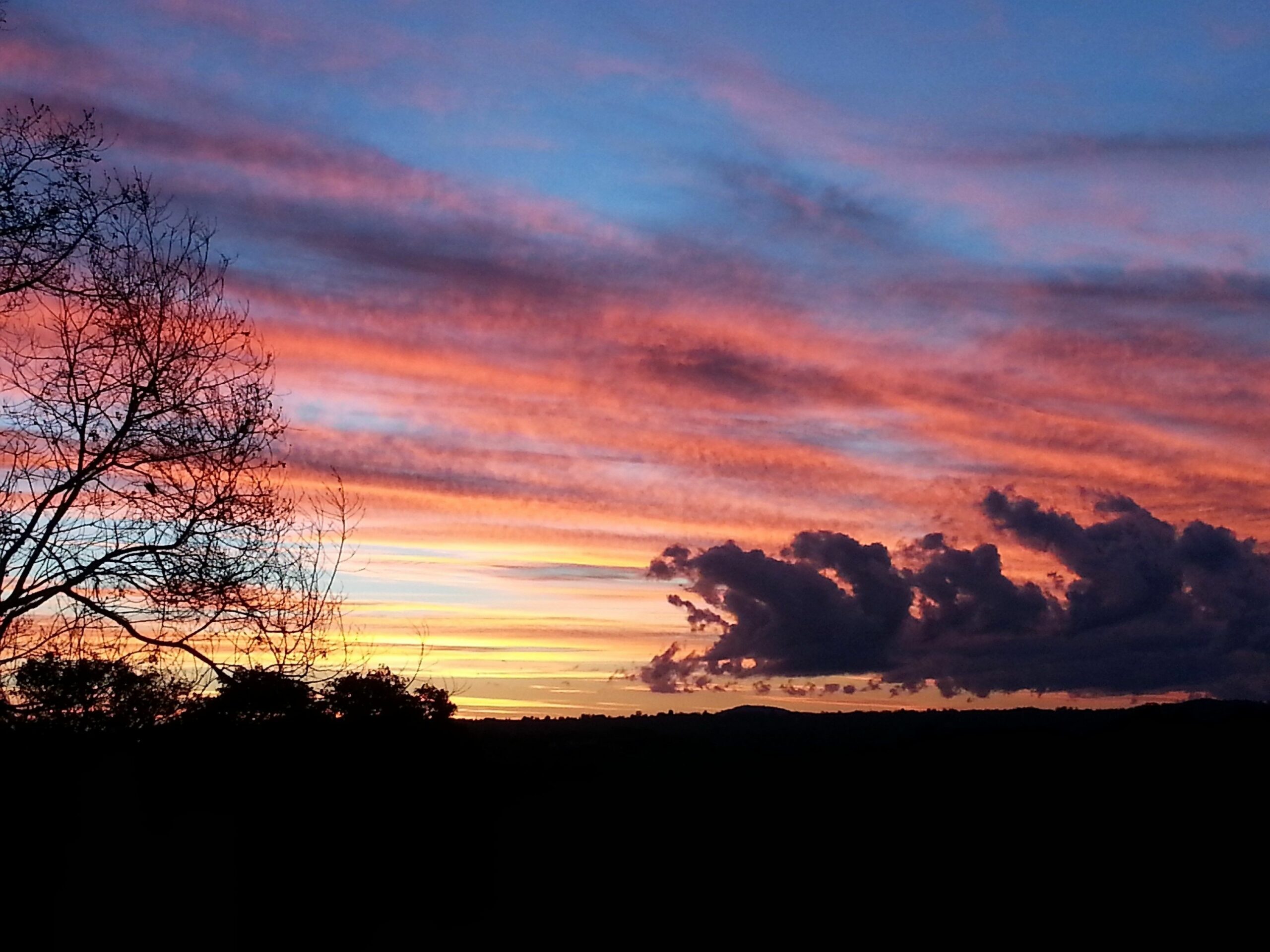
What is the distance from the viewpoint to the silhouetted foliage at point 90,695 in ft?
58.8

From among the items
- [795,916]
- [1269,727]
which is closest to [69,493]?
[795,916]

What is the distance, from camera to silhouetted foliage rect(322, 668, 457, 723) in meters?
23.5

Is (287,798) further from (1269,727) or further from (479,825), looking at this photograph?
(1269,727)

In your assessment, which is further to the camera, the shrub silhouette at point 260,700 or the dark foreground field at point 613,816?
the dark foreground field at point 613,816

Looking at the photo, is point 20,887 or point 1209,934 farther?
point 1209,934

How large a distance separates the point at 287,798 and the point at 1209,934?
22.4 meters

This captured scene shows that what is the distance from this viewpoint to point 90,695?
18953mm

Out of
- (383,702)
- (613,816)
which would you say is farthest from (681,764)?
(383,702)

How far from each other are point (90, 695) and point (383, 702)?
320 inches

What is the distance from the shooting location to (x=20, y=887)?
1717cm

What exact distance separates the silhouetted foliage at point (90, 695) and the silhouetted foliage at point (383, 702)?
131 inches

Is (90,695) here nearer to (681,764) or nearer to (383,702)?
(383,702)

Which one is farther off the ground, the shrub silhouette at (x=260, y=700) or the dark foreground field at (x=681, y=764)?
the shrub silhouette at (x=260, y=700)

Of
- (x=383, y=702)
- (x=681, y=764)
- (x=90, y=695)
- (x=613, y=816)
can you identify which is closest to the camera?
(x=90, y=695)
